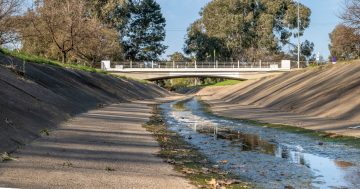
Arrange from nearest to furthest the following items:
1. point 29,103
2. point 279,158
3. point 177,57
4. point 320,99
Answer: point 279,158 → point 29,103 → point 320,99 → point 177,57

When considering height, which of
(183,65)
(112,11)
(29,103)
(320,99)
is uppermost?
(112,11)

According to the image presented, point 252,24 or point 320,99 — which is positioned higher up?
point 252,24

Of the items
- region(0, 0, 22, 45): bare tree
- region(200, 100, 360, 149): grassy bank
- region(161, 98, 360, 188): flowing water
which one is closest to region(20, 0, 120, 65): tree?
region(0, 0, 22, 45): bare tree

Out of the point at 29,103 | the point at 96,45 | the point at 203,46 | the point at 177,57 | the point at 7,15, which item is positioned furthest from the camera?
the point at 177,57

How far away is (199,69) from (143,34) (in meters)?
30.6

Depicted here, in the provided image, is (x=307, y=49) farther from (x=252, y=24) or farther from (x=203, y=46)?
(x=203, y=46)

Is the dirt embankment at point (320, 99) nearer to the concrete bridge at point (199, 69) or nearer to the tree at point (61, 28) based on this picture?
the tree at point (61, 28)

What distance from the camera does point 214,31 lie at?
413 ft

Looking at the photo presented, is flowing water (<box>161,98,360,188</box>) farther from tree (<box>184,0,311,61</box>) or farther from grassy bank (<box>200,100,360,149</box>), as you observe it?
tree (<box>184,0,311,61</box>)

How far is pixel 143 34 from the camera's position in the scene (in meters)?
127

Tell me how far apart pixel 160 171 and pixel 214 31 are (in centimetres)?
11651

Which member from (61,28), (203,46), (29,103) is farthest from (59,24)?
(203,46)

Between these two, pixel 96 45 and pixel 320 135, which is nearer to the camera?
pixel 320 135

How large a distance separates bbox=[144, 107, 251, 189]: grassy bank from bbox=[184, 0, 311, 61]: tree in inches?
4100
